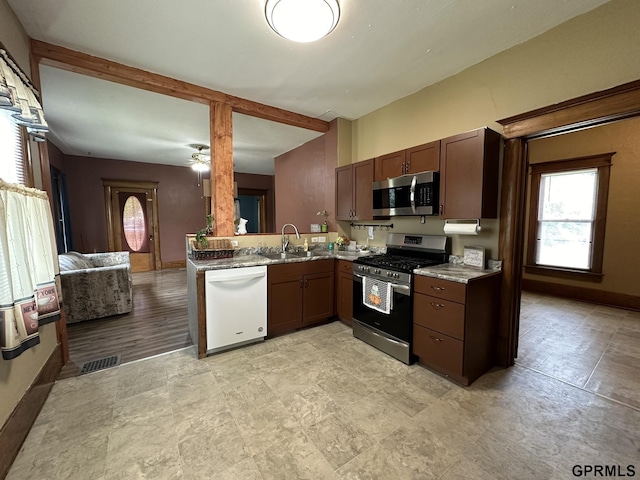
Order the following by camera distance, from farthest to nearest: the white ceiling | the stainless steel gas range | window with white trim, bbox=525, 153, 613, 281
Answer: window with white trim, bbox=525, 153, 613, 281 → the stainless steel gas range → the white ceiling

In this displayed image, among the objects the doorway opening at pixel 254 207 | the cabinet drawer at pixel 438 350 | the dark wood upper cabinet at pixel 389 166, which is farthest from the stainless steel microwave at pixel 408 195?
the doorway opening at pixel 254 207

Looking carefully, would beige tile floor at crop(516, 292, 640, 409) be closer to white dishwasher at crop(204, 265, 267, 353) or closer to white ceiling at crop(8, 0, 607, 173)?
white dishwasher at crop(204, 265, 267, 353)

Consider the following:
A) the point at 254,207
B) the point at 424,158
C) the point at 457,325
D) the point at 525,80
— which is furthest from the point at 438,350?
the point at 254,207

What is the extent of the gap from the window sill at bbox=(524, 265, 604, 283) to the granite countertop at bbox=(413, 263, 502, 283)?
3310mm

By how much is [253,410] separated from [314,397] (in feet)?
1.50

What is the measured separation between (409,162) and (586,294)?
4.07 metres

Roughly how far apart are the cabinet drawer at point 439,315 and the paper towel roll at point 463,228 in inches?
28.0

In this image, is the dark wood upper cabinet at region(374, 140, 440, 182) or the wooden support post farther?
the wooden support post

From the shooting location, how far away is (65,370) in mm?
2385

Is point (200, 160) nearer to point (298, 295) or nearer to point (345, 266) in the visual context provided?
point (298, 295)

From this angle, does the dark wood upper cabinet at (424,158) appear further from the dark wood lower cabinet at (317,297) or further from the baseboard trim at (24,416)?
the baseboard trim at (24,416)

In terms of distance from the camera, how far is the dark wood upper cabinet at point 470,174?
227 cm

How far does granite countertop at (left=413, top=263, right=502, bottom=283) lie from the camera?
2105mm


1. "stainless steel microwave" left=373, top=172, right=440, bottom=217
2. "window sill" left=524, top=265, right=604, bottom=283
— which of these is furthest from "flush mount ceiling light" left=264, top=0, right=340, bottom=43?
"window sill" left=524, top=265, right=604, bottom=283
